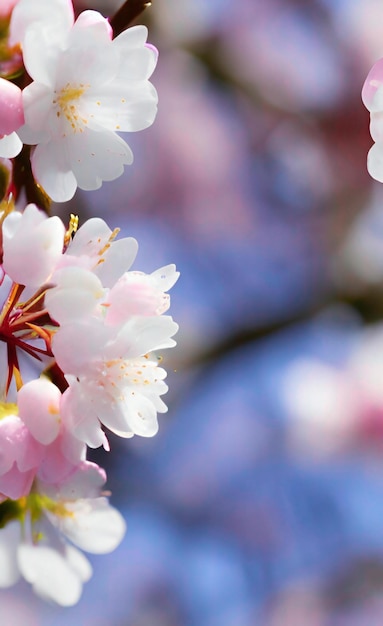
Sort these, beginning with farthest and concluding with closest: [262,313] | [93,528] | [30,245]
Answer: [262,313] < [93,528] < [30,245]

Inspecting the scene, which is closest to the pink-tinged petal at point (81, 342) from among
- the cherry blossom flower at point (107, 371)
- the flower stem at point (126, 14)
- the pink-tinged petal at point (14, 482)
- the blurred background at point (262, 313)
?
the cherry blossom flower at point (107, 371)

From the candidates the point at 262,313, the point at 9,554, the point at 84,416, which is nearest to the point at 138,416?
the point at 84,416

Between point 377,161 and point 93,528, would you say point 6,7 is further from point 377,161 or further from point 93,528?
point 93,528

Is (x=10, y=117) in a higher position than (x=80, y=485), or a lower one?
higher

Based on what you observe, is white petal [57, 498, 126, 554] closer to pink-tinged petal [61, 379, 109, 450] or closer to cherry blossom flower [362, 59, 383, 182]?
pink-tinged petal [61, 379, 109, 450]

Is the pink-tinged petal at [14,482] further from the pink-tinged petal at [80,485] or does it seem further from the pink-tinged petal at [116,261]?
the pink-tinged petal at [116,261]

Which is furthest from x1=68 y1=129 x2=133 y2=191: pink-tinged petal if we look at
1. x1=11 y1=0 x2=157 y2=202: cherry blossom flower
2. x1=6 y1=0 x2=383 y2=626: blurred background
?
x1=6 y1=0 x2=383 y2=626: blurred background
